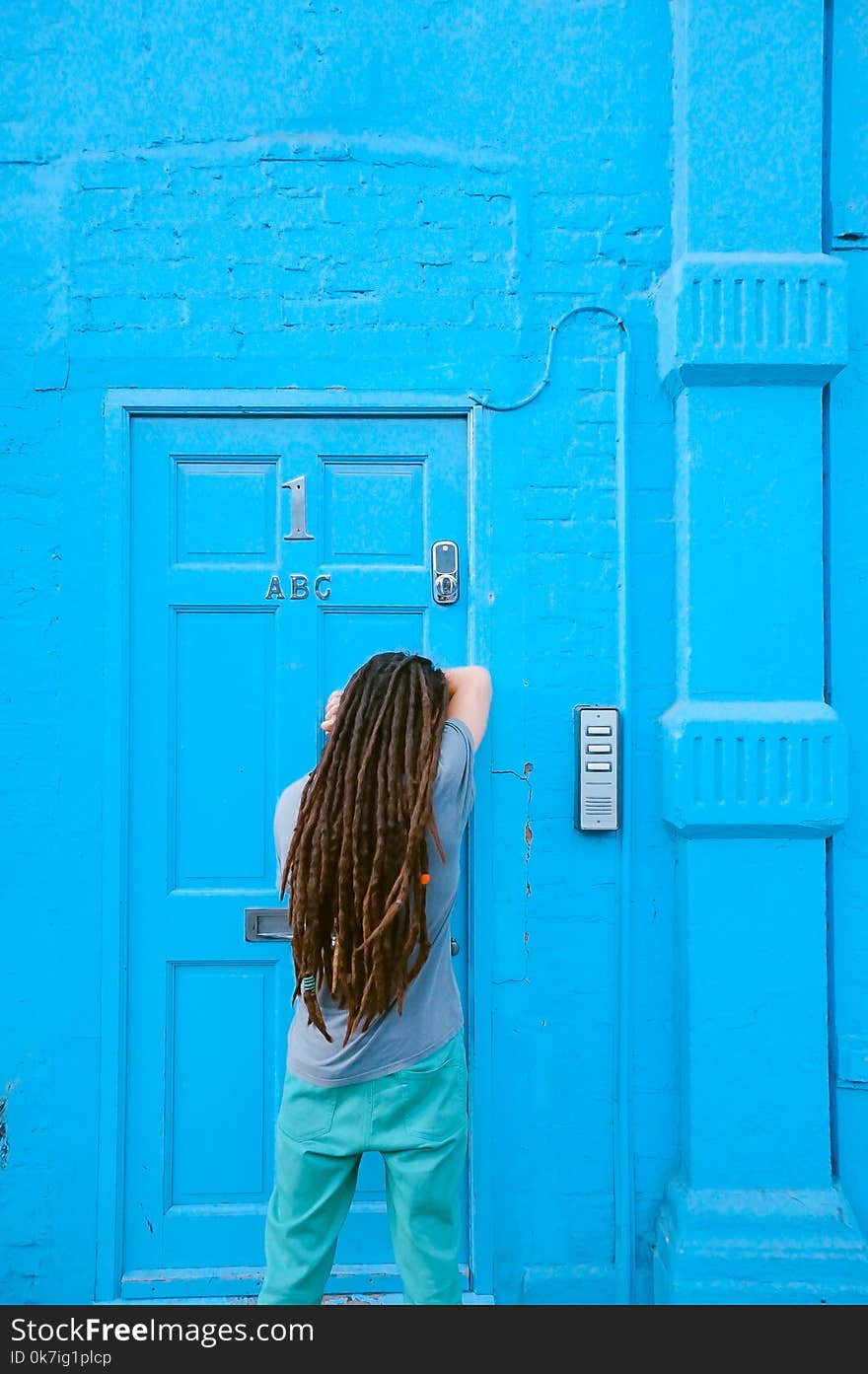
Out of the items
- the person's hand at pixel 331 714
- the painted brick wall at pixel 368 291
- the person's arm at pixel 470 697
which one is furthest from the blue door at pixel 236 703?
the person's hand at pixel 331 714

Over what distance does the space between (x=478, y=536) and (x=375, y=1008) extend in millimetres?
1373

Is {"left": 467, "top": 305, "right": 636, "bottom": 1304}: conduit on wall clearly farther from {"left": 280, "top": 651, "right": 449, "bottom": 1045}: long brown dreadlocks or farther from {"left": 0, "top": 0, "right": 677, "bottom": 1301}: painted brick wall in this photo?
{"left": 280, "top": 651, "right": 449, "bottom": 1045}: long brown dreadlocks

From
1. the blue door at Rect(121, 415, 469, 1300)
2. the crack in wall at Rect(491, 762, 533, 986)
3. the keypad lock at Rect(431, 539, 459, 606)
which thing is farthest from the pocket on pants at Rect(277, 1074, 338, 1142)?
the keypad lock at Rect(431, 539, 459, 606)

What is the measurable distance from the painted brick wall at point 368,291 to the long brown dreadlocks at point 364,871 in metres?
0.74

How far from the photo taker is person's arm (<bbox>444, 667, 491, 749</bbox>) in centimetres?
229

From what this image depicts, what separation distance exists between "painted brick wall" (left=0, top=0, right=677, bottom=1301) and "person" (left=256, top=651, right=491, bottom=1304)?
67 centimetres

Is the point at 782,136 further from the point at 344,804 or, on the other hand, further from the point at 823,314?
the point at 344,804

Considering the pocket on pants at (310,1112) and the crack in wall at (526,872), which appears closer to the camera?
the pocket on pants at (310,1112)

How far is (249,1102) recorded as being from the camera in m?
2.68

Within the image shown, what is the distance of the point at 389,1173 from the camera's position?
6.74ft

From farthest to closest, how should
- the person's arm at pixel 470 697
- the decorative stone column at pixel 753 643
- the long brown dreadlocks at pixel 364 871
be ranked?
the decorative stone column at pixel 753 643 → the person's arm at pixel 470 697 → the long brown dreadlocks at pixel 364 871

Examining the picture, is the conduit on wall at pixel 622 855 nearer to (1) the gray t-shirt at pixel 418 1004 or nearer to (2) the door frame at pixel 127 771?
(2) the door frame at pixel 127 771

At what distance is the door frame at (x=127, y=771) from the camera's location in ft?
8.63

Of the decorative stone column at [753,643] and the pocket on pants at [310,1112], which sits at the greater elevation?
the decorative stone column at [753,643]
